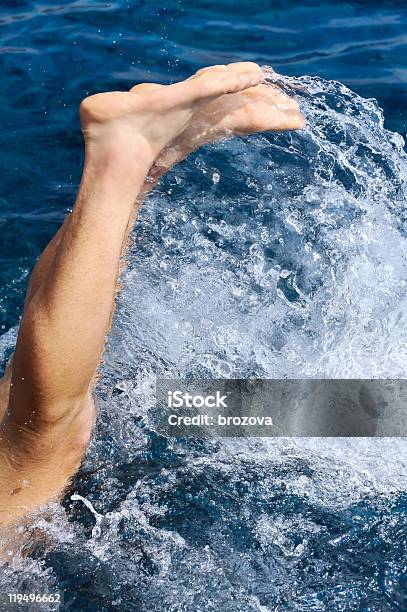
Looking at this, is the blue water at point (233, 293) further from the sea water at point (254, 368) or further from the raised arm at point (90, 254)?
the raised arm at point (90, 254)

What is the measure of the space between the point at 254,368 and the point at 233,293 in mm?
399

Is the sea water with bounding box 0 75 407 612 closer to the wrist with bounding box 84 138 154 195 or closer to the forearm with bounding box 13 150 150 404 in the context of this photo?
the forearm with bounding box 13 150 150 404

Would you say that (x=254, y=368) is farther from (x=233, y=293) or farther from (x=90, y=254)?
(x=90, y=254)

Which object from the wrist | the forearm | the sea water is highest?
the wrist

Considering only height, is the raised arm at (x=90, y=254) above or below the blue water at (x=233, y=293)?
above

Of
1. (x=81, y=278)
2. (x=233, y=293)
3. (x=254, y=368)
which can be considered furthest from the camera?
(x=233, y=293)

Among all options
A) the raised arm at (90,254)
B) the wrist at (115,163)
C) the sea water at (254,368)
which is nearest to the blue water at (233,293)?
the sea water at (254,368)

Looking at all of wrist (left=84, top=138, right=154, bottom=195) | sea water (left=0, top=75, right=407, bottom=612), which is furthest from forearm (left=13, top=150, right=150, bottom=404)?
sea water (left=0, top=75, right=407, bottom=612)

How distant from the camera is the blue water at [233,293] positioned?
2.84 meters

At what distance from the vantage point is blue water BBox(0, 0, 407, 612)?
2842mm

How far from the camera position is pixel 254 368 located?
3543mm

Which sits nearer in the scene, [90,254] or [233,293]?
[90,254]

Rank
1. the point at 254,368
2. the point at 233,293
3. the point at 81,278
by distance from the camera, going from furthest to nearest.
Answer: the point at 233,293
the point at 254,368
the point at 81,278

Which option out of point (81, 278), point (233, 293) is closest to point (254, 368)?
point (233, 293)
